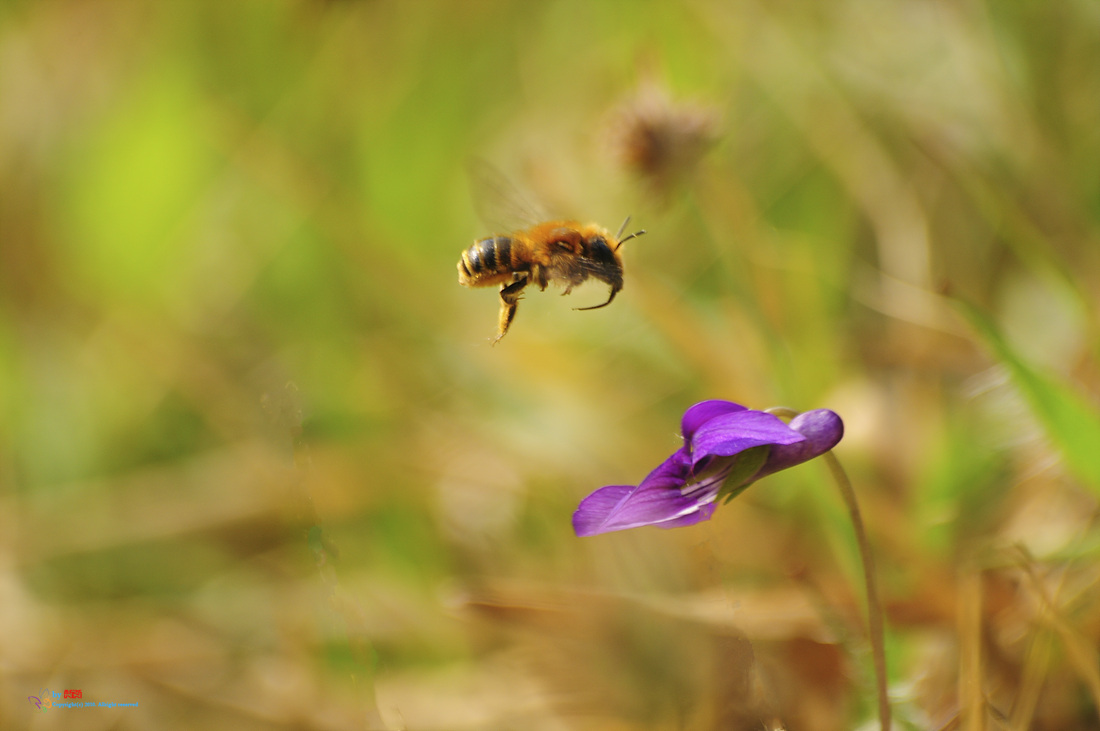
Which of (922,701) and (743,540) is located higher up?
(743,540)

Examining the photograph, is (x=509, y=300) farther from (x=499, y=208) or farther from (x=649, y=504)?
(x=649, y=504)

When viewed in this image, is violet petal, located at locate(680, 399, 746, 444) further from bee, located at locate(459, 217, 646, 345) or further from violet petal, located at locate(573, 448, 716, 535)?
bee, located at locate(459, 217, 646, 345)

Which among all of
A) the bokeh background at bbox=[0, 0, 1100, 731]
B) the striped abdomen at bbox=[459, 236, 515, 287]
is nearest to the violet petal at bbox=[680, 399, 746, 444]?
the bokeh background at bbox=[0, 0, 1100, 731]

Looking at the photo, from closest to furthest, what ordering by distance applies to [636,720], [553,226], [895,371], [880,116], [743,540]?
1. [636,720]
2. [553,226]
3. [743,540]
4. [895,371]
5. [880,116]

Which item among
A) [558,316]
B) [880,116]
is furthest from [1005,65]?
[558,316]

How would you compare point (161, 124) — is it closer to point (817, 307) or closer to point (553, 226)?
point (553, 226)

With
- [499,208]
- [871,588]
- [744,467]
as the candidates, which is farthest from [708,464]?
[499,208]

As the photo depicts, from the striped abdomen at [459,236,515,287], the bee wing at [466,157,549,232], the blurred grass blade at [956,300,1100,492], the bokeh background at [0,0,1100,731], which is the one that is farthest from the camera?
the bee wing at [466,157,549,232]
